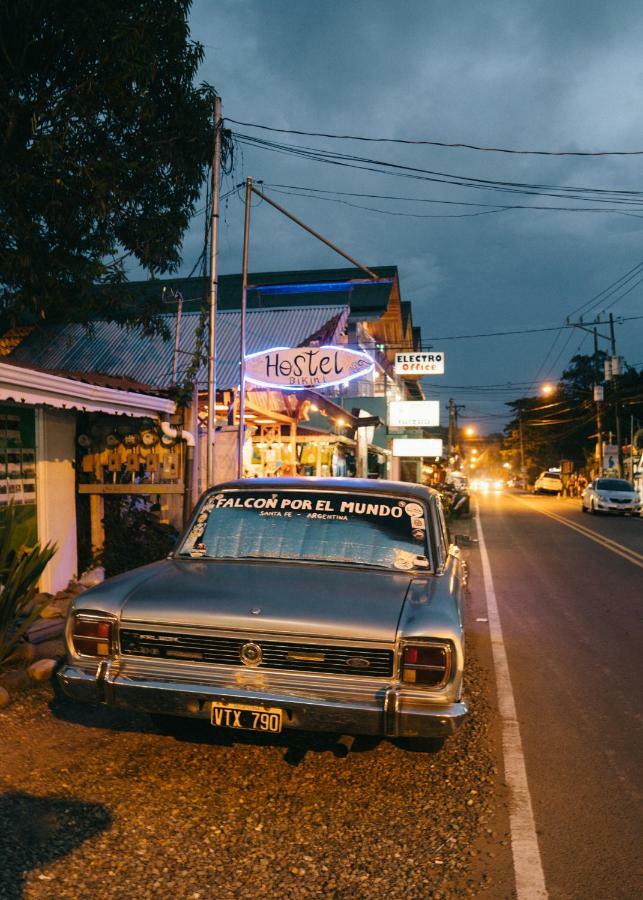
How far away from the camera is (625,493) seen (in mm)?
29969

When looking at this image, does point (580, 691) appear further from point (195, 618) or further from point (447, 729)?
point (195, 618)

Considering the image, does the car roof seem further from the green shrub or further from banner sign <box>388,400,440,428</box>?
banner sign <box>388,400,440,428</box>

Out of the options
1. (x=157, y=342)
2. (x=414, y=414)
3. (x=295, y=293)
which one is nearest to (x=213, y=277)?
(x=157, y=342)

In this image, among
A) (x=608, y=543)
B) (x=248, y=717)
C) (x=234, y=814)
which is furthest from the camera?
(x=608, y=543)

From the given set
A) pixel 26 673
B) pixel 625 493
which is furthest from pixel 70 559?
pixel 625 493

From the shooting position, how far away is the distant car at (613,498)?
97.1 ft

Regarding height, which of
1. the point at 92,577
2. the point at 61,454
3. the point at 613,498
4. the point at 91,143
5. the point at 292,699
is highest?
the point at 91,143

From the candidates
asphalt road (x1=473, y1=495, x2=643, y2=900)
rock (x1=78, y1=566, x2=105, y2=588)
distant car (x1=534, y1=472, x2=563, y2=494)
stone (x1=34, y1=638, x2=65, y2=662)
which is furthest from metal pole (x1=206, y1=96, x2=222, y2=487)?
distant car (x1=534, y1=472, x2=563, y2=494)

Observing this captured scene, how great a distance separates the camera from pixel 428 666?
12.3ft

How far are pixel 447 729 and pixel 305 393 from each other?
1252cm

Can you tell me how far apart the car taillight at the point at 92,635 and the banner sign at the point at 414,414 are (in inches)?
1240

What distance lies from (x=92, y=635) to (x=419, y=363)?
97.5ft

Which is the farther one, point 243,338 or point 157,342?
point 157,342

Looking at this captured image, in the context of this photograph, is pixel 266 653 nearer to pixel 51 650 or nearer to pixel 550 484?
pixel 51 650
